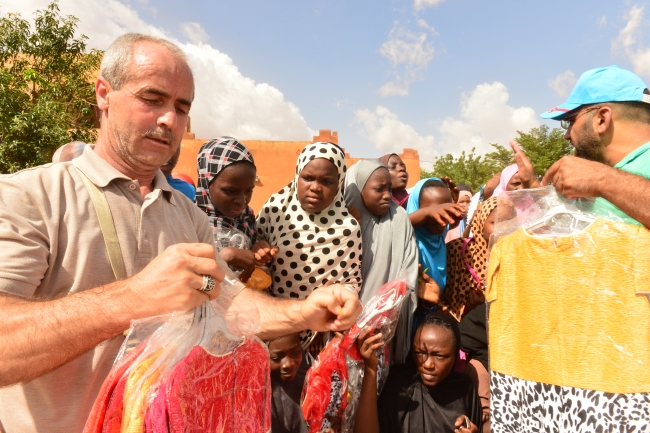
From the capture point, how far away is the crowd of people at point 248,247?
1173mm

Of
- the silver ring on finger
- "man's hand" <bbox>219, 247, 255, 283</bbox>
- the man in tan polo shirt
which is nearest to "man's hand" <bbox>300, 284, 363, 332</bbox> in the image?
the man in tan polo shirt

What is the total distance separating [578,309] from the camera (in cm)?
206

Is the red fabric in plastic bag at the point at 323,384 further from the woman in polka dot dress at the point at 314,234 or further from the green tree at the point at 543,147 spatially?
the green tree at the point at 543,147

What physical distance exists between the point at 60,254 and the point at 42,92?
11.3 metres

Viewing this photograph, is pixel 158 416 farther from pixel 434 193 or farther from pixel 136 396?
pixel 434 193

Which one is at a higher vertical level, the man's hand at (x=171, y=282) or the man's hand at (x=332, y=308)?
the man's hand at (x=171, y=282)

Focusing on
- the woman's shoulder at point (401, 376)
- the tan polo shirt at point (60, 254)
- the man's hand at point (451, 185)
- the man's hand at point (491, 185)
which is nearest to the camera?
the tan polo shirt at point (60, 254)

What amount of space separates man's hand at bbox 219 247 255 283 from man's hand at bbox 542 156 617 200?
178cm

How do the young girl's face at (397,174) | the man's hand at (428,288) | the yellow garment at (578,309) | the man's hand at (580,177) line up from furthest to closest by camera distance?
the young girl's face at (397,174) < the man's hand at (428,288) < the man's hand at (580,177) < the yellow garment at (578,309)

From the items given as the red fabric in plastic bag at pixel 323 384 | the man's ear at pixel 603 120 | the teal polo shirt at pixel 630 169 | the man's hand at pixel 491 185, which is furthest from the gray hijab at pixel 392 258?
the man's hand at pixel 491 185

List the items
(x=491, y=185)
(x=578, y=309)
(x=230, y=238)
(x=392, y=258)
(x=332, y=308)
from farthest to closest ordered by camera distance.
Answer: (x=491, y=185) → (x=392, y=258) → (x=230, y=238) → (x=578, y=309) → (x=332, y=308)

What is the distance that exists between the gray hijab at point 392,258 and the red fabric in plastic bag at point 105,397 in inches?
85.8

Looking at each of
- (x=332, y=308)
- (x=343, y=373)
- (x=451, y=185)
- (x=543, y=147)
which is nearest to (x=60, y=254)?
(x=332, y=308)

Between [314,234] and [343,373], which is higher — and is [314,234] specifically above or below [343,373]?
above
